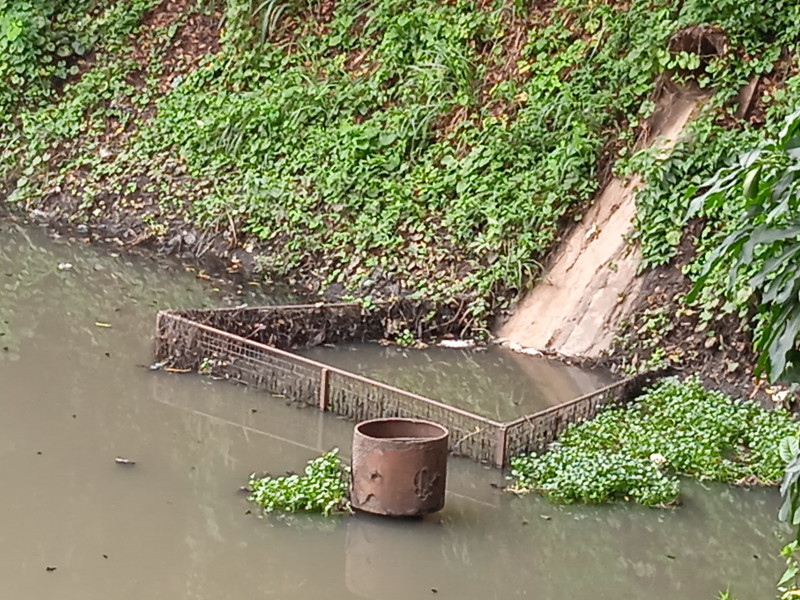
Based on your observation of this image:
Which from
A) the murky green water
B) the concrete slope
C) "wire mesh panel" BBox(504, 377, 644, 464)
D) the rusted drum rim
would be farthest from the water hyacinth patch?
the concrete slope

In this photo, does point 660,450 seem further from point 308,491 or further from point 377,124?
point 377,124

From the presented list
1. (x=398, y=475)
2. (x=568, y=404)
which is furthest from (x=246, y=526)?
(x=568, y=404)

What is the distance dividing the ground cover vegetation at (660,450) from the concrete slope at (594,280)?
105cm

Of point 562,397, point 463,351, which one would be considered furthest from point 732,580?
point 463,351

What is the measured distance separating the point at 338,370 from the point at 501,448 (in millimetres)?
1145

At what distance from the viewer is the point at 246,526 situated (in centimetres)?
575

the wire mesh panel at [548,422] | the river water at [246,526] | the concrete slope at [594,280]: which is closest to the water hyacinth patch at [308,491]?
the river water at [246,526]

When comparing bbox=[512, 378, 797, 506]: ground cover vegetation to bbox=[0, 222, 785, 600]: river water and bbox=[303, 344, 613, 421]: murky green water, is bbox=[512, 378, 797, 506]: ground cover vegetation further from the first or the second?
bbox=[303, 344, 613, 421]: murky green water

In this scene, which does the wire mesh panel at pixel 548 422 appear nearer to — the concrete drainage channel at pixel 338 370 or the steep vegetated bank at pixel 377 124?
the concrete drainage channel at pixel 338 370

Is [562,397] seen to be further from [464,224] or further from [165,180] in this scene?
[165,180]

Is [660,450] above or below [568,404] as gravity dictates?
below

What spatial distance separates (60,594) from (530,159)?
6173 mm

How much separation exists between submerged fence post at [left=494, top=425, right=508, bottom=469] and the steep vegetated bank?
2.22m

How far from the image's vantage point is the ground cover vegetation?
6387 millimetres
